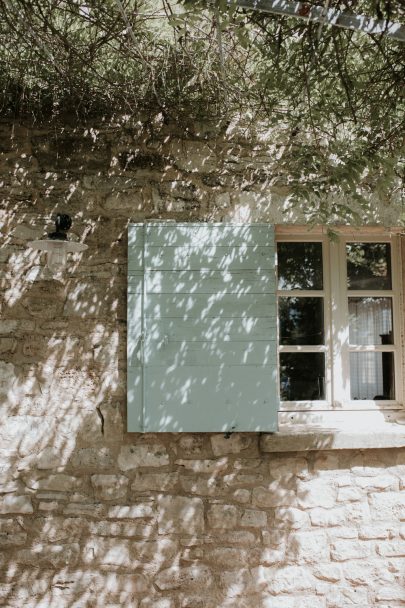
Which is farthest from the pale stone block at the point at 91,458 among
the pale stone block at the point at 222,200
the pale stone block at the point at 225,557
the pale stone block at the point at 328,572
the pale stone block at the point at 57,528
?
the pale stone block at the point at 222,200

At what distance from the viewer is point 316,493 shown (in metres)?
3.32

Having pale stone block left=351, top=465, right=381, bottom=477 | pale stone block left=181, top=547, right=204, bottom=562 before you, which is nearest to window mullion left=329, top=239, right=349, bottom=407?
Result: pale stone block left=351, top=465, right=381, bottom=477

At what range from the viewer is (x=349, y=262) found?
3.66m

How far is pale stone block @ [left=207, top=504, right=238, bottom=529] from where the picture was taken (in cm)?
326

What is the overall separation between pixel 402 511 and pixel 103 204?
2.60m

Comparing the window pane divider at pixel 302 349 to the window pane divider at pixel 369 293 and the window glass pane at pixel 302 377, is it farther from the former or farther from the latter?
the window pane divider at pixel 369 293

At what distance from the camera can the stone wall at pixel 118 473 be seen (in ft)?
10.6

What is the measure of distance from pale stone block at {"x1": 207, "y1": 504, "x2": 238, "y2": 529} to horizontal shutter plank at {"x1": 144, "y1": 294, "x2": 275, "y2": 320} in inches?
44.2

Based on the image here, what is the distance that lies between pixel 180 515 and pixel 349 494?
102 centimetres

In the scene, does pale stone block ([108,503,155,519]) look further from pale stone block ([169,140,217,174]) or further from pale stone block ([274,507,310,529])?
pale stone block ([169,140,217,174])

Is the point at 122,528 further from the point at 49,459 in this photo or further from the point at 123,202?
the point at 123,202

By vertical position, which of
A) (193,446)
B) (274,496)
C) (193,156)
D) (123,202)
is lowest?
(274,496)

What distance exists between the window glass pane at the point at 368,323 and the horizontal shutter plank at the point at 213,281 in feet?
2.23

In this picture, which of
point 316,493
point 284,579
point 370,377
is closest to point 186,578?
point 284,579
